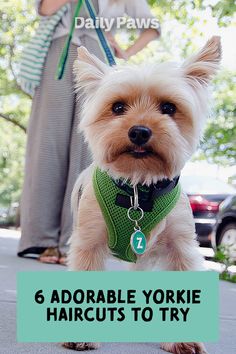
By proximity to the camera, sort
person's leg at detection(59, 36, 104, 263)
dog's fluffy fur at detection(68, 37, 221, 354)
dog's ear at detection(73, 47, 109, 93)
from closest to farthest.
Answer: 1. dog's fluffy fur at detection(68, 37, 221, 354)
2. dog's ear at detection(73, 47, 109, 93)
3. person's leg at detection(59, 36, 104, 263)

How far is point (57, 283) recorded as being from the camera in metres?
2.02

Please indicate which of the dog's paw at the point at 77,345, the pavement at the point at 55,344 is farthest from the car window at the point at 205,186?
the dog's paw at the point at 77,345

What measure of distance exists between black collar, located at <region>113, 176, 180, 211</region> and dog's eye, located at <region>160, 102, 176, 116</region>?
0.93 feet

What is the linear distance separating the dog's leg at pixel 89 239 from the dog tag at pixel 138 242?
138mm

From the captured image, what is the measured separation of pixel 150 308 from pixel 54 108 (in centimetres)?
281

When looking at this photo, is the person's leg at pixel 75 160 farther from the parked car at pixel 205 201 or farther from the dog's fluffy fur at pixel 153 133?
the parked car at pixel 205 201

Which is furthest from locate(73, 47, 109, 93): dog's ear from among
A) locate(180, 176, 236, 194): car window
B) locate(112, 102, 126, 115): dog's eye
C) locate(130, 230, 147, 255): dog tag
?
locate(180, 176, 236, 194): car window

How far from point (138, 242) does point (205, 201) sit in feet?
31.7

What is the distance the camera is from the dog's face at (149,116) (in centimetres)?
207

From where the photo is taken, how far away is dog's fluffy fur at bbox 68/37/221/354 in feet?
6.92

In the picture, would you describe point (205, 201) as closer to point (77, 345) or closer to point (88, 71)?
point (88, 71)

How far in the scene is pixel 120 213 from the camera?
223cm

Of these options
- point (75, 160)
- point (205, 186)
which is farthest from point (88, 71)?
point (205, 186)

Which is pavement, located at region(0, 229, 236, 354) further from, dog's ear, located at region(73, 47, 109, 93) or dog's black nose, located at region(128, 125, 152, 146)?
dog's ear, located at region(73, 47, 109, 93)
